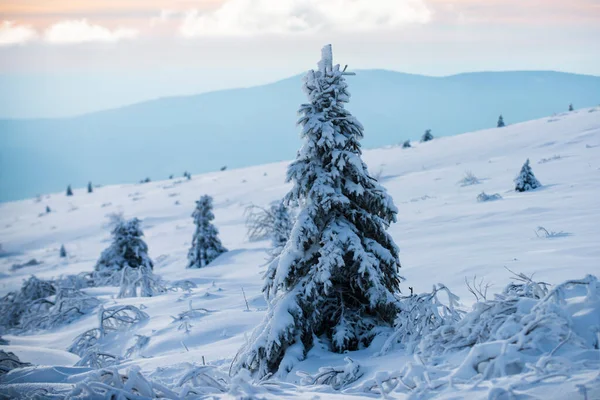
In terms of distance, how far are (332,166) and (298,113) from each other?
678 mm

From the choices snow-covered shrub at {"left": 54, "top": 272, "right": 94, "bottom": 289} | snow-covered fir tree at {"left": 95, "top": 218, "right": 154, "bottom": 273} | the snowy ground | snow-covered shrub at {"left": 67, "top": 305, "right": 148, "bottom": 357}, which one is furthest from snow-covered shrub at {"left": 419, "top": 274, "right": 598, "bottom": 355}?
snow-covered fir tree at {"left": 95, "top": 218, "right": 154, "bottom": 273}

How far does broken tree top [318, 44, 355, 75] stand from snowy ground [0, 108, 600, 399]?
9.69 ft

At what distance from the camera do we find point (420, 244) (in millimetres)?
10594

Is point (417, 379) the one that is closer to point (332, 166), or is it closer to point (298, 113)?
point (332, 166)

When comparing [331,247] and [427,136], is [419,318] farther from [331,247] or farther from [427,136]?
[427,136]

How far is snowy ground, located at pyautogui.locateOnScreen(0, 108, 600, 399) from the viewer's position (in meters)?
5.88

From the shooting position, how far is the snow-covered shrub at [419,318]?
475cm

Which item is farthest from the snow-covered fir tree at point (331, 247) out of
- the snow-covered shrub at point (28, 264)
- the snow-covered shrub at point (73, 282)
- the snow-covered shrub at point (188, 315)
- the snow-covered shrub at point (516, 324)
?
the snow-covered shrub at point (28, 264)

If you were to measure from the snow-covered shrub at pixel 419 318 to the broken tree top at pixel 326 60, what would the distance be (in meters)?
2.47

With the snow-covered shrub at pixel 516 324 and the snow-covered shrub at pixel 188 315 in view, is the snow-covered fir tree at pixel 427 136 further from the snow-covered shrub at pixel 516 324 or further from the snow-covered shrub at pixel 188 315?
the snow-covered shrub at pixel 516 324

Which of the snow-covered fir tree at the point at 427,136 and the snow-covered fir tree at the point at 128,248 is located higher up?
the snow-covered fir tree at the point at 427,136

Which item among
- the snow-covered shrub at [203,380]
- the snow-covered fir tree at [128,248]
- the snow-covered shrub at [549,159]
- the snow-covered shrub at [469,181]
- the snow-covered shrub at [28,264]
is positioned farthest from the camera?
the snow-covered shrub at [28,264]

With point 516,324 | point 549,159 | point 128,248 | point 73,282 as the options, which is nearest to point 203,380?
point 516,324

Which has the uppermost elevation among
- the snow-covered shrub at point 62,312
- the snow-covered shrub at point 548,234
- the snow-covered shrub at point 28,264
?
the snow-covered shrub at point 548,234
